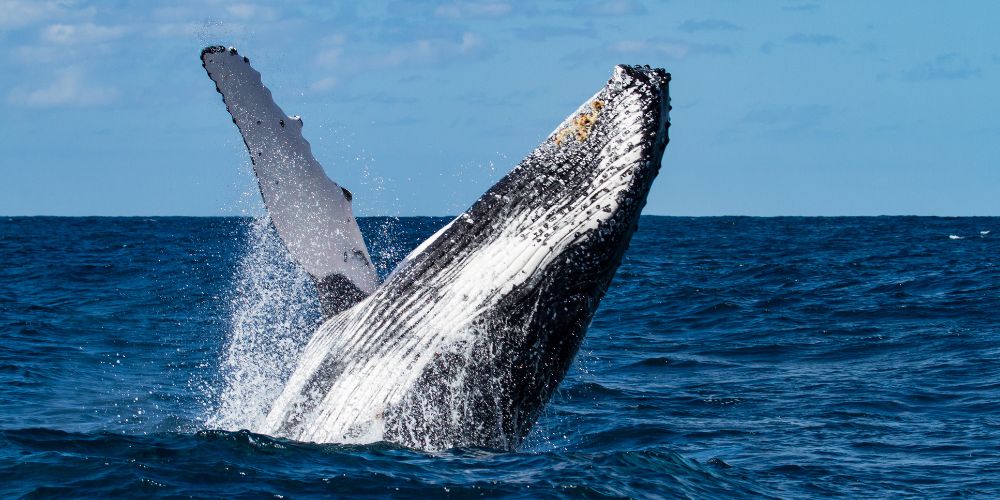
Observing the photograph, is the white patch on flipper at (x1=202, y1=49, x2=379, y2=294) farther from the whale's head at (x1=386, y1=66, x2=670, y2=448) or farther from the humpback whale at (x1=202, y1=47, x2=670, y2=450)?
the whale's head at (x1=386, y1=66, x2=670, y2=448)

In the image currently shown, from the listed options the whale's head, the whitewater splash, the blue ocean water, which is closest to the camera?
the whale's head

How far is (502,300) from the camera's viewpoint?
7.45 meters

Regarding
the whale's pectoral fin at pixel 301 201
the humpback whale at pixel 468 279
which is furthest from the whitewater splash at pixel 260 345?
the humpback whale at pixel 468 279

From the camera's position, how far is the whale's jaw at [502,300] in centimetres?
722

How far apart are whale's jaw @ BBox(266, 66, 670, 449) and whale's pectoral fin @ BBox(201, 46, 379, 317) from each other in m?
0.41

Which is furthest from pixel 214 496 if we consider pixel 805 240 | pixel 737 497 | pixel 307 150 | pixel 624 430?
pixel 805 240

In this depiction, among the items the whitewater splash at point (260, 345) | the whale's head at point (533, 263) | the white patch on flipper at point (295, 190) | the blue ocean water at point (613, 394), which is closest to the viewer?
the whale's head at point (533, 263)

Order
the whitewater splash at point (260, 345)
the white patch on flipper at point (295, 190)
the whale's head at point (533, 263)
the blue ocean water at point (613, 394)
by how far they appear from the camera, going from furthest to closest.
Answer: the whitewater splash at point (260, 345), the white patch on flipper at point (295, 190), the blue ocean water at point (613, 394), the whale's head at point (533, 263)

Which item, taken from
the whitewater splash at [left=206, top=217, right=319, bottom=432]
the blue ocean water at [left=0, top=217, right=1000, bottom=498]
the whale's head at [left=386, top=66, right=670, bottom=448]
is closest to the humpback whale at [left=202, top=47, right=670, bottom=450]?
the whale's head at [left=386, top=66, right=670, bottom=448]

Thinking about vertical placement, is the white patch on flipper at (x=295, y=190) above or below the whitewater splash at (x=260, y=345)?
above

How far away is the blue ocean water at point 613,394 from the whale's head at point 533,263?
1.23ft

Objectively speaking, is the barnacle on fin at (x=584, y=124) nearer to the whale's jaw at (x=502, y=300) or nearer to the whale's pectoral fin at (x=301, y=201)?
the whale's jaw at (x=502, y=300)

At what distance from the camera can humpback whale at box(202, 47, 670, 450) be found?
23.7 ft

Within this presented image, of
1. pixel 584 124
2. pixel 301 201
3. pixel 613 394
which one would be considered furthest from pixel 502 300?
pixel 613 394
